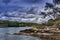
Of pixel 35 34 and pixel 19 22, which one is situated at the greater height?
pixel 19 22

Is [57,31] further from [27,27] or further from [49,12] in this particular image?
[27,27]

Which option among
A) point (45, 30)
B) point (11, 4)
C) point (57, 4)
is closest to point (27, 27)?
point (45, 30)

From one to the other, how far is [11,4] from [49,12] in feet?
2.83

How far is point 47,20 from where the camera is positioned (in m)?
3.17

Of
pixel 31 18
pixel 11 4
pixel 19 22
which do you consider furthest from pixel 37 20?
pixel 11 4

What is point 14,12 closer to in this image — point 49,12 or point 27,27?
point 27,27

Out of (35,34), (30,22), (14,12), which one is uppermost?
(14,12)

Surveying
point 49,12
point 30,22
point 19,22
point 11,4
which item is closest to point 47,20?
point 49,12

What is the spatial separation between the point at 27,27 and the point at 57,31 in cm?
65

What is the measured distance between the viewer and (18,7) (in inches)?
127

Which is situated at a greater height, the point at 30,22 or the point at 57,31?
the point at 30,22

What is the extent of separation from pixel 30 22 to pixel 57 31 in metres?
0.61

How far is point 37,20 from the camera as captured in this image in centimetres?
316

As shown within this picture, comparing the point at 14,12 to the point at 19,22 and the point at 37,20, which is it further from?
the point at 37,20
